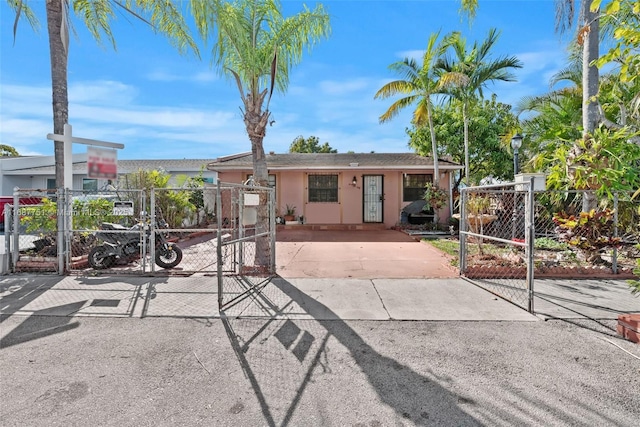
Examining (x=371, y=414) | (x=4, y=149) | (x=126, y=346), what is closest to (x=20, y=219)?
(x=126, y=346)

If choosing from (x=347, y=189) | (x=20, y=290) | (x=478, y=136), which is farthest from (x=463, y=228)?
(x=478, y=136)

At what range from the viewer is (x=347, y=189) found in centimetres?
1543

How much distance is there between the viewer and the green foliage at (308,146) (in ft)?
124

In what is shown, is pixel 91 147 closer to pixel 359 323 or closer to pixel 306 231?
pixel 359 323

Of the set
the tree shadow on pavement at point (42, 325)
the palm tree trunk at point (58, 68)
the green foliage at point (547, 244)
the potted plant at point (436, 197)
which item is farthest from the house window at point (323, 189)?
the tree shadow on pavement at point (42, 325)

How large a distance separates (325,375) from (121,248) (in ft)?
19.3

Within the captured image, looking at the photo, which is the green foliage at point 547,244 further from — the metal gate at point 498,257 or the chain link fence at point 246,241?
the chain link fence at point 246,241

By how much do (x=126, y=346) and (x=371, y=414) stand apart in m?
2.64

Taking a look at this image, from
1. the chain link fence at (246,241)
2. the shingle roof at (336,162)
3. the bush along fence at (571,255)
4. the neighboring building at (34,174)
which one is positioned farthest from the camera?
the neighboring building at (34,174)

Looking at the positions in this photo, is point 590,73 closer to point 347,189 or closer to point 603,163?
point 603,163

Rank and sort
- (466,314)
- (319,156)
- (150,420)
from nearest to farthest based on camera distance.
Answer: (150,420)
(466,314)
(319,156)

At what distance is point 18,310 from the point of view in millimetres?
4711

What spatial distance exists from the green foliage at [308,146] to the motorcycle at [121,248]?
31.0 m

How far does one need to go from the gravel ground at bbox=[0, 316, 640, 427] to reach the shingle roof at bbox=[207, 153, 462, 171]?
10924 millimetres
